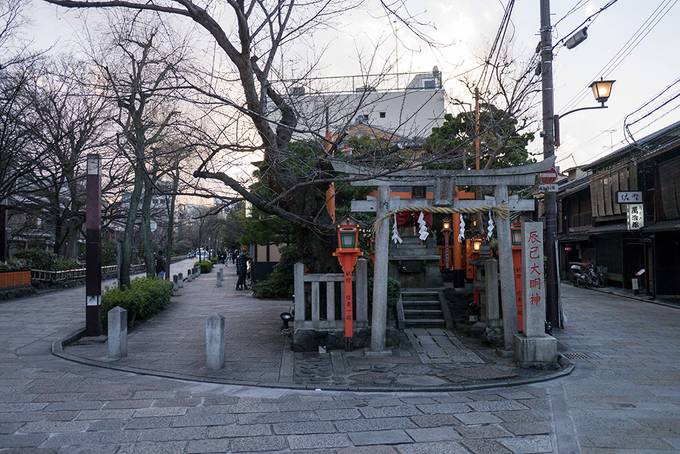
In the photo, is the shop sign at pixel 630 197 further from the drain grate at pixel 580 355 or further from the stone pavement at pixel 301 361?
the drain grate at pixel 580 355

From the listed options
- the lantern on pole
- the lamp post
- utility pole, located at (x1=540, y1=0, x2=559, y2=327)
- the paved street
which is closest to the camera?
the paved street

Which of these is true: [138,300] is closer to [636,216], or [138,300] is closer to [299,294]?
[299,294]

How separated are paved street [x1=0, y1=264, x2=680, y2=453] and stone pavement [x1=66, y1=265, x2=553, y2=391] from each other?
54cm

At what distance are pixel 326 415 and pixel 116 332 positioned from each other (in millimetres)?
5251

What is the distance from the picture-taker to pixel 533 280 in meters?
10.3

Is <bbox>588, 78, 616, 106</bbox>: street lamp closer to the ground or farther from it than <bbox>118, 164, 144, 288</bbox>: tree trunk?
farther from it

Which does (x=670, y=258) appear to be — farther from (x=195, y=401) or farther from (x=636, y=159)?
(x=195, y=401)

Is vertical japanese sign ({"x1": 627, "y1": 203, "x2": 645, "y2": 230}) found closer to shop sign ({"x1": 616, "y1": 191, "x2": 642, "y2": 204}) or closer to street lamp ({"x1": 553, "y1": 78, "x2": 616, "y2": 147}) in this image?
shop sign ({"x1": 616, "y1": 191, "x2": 642, "y2": 204})

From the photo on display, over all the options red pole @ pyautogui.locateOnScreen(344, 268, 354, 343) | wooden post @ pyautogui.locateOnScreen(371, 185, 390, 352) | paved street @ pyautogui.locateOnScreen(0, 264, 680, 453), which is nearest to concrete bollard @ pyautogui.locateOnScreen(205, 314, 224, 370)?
paved street @ pyautogui.locateOnScreen(0, 264, 680, 453)

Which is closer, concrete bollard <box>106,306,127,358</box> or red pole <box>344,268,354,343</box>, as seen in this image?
concrete bollard <box>106,306,127,358</box>

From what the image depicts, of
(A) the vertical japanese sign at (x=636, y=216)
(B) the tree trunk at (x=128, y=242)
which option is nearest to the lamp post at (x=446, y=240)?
(A) the vertical japanese sign at (x=636, y=216)

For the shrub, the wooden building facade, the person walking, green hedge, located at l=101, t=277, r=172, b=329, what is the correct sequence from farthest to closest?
the person walking
the wooden building facade
the shrub
green hedge, located at l=101, t=277, r=172, b=329

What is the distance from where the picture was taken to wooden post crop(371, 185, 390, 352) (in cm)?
1099

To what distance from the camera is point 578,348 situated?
39.9ft
